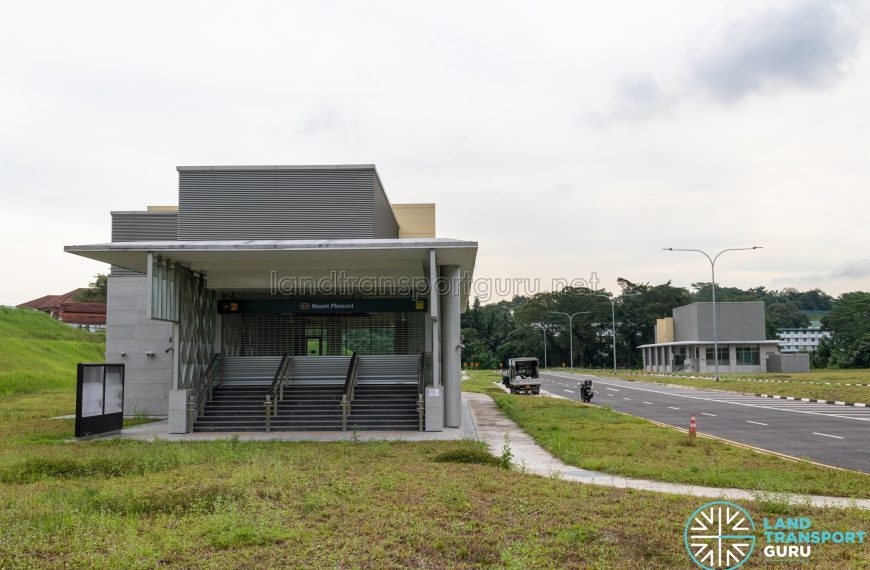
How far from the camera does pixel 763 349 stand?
77.8 m

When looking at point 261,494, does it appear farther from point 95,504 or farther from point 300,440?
point 300,440

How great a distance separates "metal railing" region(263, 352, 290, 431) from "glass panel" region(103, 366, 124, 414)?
13.7 feet

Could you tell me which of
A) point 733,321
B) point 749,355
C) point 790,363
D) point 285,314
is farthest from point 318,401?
point 749,355

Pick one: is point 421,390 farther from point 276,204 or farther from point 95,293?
point 95,293

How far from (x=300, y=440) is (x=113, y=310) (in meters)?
12.3

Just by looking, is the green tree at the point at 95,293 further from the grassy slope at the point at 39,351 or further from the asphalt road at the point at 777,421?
the asphalt road at the point at 777,421

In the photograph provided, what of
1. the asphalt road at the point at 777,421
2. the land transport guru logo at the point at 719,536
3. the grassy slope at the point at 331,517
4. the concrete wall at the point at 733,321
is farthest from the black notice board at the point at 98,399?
the concrete wall at the point at 733,321

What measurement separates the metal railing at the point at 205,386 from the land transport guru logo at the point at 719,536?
14648 mm

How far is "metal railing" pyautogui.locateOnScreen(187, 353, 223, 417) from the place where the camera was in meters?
19.9

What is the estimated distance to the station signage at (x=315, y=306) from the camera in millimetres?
23375

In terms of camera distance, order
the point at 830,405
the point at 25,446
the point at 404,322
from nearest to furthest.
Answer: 1. the point at 25,446
2. the point at 404,322
3. the point at 830,405

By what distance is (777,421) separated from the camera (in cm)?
2319

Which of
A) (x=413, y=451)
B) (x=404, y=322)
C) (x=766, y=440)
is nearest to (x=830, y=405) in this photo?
(x=766, y=440)

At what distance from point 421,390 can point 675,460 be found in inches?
327
